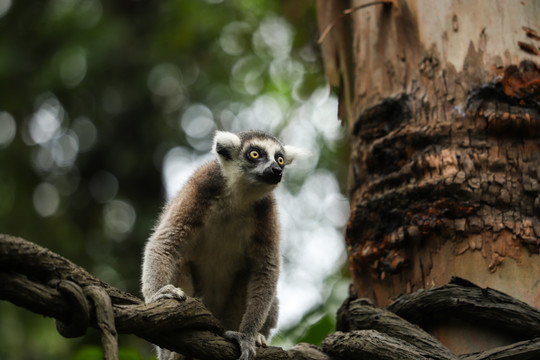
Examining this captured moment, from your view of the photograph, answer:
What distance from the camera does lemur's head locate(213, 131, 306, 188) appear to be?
→ 503 centimetres

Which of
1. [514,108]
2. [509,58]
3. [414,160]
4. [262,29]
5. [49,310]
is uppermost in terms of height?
[262,29]

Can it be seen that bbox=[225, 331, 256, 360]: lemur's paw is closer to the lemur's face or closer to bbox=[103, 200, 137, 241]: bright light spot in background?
the lemur's face

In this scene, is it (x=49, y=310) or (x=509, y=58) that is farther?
(x=509, y=58)

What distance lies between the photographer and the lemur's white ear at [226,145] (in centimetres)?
534

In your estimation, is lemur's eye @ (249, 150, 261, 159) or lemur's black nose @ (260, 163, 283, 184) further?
lemur's eye @ (249, 150, 261, 159)

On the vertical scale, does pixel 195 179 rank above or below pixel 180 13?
below

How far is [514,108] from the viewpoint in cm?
338

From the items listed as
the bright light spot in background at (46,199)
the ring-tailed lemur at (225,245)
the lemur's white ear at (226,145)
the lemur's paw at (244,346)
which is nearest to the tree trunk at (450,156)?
the lemur's paw at (244,346)

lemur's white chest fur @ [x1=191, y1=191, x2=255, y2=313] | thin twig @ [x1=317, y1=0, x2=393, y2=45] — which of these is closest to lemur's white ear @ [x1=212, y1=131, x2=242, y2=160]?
lemur's white chest fur @ [x1=191, y1=191, x2=255, y2=313]

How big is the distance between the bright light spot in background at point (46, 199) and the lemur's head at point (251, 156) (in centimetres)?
633

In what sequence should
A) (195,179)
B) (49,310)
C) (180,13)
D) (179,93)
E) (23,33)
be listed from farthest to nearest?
1. (179,93)
2. (23,33)
3. (180,13)
4. (195,179)
5. (49,310)

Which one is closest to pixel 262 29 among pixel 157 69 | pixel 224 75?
pixel 224 75

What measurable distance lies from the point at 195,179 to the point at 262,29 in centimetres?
687

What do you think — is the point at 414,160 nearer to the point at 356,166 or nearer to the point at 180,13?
the point at 356,166
